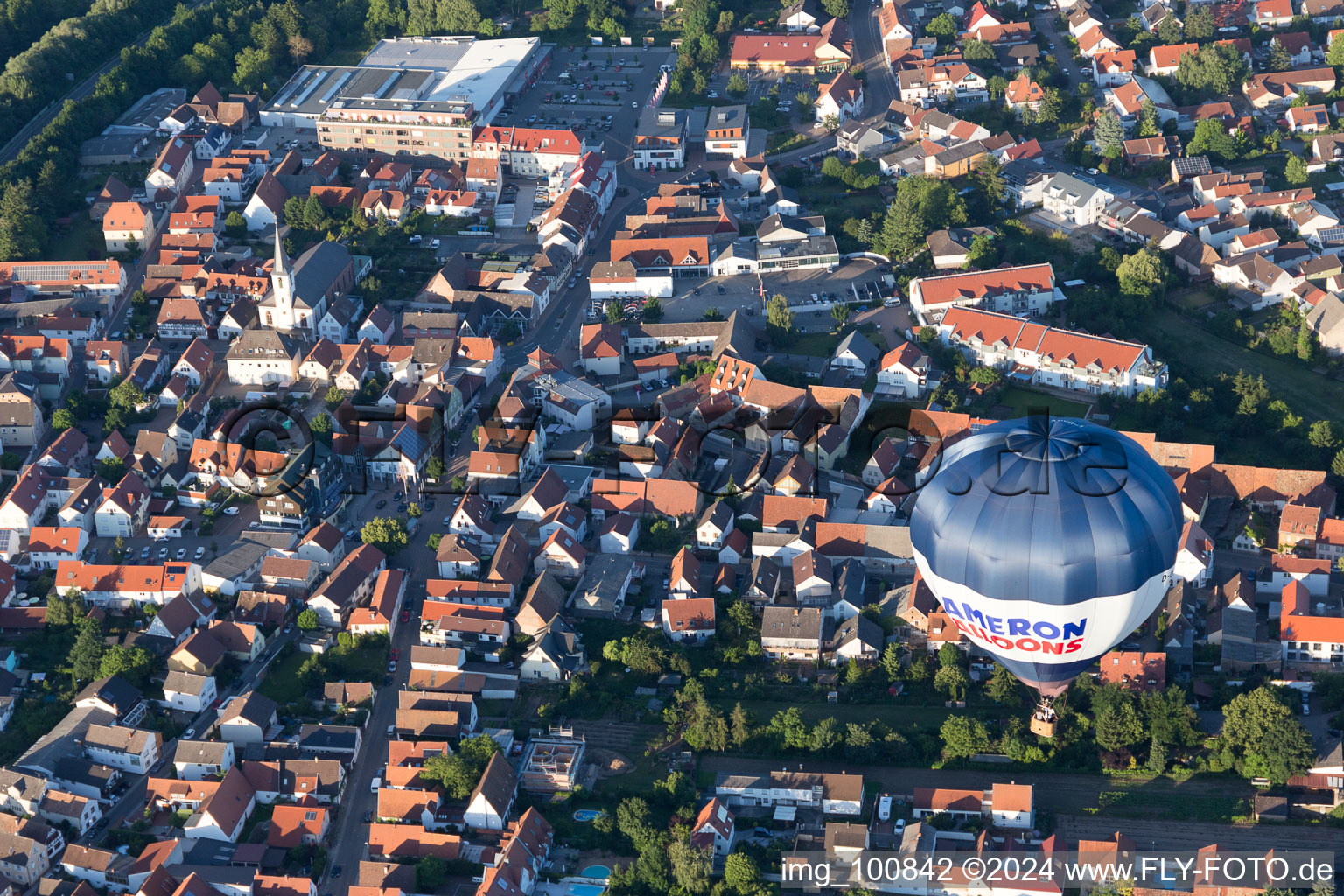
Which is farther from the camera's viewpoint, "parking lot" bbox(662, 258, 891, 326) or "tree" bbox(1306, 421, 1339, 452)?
"parking lot" bbox(662, 258, 891, 326)

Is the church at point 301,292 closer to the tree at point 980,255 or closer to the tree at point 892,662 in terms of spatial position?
the tree at point 980,255

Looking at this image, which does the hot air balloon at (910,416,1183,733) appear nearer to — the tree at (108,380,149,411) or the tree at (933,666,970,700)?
the tree at (933,666,970,700)

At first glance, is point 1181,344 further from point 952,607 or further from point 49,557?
point 49,557

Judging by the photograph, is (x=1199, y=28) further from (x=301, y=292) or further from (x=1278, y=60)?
(x=301, y=292)

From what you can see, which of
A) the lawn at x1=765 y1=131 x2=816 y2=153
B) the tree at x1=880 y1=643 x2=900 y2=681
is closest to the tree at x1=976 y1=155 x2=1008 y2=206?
the lawn at x1=765 y1=131 x2=816 y2=153

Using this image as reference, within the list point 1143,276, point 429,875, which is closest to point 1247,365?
point 1143,276

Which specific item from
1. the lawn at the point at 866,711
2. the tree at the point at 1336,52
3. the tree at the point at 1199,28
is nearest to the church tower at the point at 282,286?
the lawn at the point at 866,711


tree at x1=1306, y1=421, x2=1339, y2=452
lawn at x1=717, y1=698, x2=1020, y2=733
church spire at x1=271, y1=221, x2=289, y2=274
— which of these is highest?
church spire at x1=271, y1=221, x2=289, y2=274
